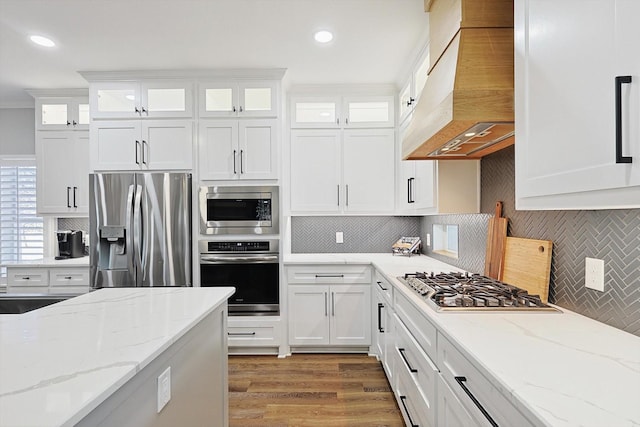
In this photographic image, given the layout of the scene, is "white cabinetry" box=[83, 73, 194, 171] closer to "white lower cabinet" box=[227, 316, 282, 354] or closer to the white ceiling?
the white ceiling

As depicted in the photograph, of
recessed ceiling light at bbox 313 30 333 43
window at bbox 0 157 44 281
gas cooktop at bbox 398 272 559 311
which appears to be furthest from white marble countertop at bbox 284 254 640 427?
window at bbox 0 157 44 281

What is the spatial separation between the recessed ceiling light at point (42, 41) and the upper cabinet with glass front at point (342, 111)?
198 cm

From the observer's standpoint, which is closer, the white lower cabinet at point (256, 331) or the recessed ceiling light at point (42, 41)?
the recessed ceiling light at point (42, 41)

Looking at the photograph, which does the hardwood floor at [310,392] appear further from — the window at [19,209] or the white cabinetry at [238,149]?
the window at [19,209]

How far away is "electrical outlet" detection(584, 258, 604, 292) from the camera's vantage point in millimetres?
1364

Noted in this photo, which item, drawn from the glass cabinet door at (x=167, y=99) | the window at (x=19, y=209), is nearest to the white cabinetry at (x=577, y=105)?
the glass cabinet door at (x=167, y=99)

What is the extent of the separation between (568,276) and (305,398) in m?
1.85

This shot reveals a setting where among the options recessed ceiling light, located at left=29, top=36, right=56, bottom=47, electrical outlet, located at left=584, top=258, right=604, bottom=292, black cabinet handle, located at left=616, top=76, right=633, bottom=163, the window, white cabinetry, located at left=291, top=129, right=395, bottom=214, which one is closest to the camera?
black cabinet handle, located at left=616, top=76, right=633, bottom=163

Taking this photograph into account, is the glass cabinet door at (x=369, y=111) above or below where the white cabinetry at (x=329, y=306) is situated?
above

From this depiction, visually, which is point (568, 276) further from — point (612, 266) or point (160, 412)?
point (160, 412)

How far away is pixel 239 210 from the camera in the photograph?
3.20 metres

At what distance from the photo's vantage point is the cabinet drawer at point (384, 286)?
96.9 inches

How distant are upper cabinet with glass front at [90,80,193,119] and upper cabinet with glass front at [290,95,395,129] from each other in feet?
3.41

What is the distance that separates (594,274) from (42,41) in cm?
375
